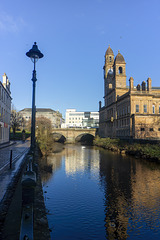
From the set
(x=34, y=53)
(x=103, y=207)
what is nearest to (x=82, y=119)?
(x=103, y=207)

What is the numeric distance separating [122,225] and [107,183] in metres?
6.58

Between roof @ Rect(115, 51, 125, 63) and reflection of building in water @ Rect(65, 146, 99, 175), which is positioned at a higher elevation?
roof @ Rect(115, 51, 125, 63)

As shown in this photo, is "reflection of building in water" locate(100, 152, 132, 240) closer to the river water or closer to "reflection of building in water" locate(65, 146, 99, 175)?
the river water

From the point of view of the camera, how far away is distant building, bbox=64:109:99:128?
135500 millimetres

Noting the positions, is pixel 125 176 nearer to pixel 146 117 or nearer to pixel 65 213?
pixel 65 213

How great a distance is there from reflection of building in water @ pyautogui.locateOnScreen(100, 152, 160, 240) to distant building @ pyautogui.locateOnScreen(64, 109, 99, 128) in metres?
118

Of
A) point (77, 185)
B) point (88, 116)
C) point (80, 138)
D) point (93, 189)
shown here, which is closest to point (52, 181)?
point (77, 185)

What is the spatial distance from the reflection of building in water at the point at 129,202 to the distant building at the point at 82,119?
388 ft

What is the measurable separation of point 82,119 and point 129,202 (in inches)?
5004

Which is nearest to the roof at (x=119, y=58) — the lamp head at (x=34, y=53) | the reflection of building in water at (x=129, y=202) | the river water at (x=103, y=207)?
the reflection of building in water at (x=129, y=202)

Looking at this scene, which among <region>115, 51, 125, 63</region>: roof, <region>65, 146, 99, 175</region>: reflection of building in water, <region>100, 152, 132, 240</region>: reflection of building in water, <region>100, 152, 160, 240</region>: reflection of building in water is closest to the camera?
<region>100, 152, 132, 240</region>: reflection of building in water

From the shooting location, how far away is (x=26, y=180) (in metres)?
4.45

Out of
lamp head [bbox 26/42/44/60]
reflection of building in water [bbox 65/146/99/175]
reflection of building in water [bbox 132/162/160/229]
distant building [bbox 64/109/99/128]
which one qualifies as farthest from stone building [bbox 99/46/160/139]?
distant building [bbox 64/109/99/128]

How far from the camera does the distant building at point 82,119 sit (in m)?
136
